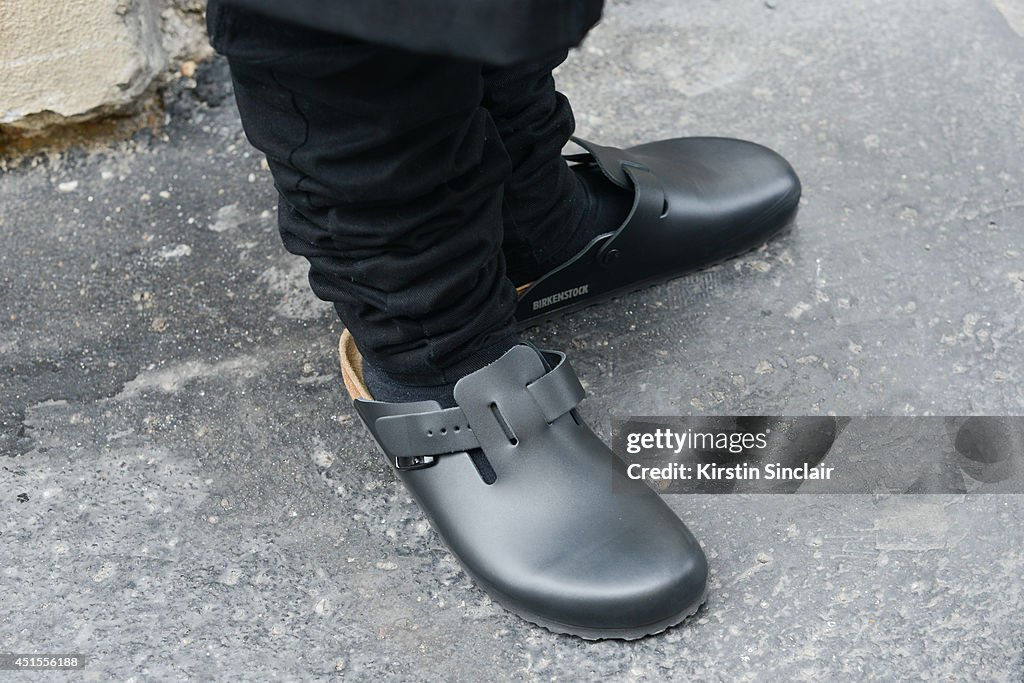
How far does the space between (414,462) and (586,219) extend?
0.40 metres

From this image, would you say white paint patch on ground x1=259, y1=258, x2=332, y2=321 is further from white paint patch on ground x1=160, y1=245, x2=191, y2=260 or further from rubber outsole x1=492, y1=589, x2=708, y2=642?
rubber outsole x1=492, y1=589, x2=708, y2=642

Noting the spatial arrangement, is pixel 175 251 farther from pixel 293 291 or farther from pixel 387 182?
pixel 387 182

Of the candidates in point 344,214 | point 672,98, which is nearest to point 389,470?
point 344,214

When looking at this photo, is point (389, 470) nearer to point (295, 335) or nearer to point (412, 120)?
point (295, 335)

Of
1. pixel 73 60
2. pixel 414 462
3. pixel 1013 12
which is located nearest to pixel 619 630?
pixel 414 462

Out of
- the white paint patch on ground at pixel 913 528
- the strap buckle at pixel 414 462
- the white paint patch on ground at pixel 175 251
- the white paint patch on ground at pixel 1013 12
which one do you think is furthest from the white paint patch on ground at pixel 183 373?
the white paint patch on ground at pixel 1013 12

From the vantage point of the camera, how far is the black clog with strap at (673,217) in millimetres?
1167

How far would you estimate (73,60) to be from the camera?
55.7 inches

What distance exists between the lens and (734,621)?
92cm

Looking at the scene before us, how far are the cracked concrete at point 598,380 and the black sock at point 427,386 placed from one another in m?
0.12

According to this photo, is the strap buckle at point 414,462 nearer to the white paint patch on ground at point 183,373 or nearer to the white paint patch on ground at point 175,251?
the white paint patch on ground at point 183,373

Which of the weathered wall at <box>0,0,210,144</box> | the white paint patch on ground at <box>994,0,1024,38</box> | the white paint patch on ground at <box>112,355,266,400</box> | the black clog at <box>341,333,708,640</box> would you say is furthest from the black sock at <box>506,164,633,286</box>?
the white paint patch on ground at <box>994,0,1024,38</box>

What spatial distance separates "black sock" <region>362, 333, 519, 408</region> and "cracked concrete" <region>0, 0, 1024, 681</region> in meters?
0.12

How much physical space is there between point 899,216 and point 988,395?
325 mm
